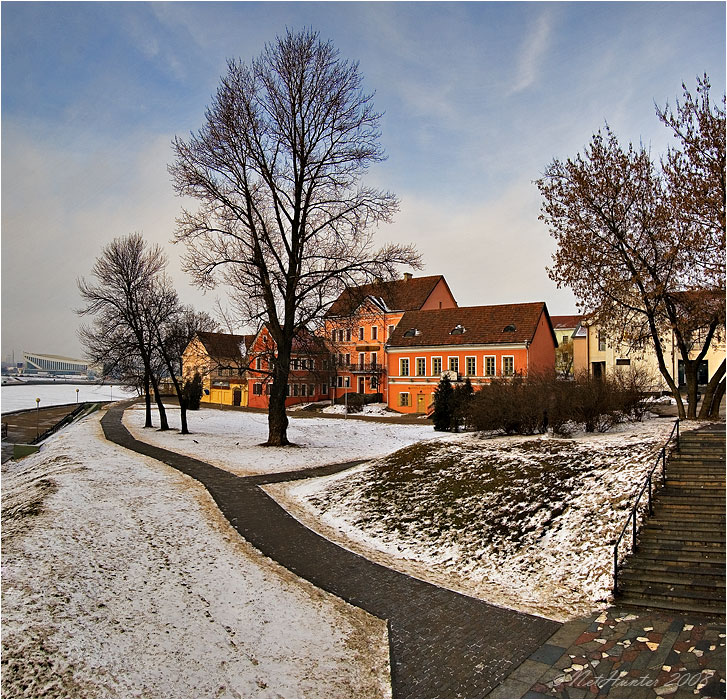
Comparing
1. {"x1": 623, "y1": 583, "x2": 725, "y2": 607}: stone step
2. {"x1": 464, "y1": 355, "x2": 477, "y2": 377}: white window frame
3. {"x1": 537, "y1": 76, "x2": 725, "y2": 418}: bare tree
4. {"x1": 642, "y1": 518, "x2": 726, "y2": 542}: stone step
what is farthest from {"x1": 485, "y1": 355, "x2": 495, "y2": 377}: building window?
Answer: {"x1": 623, "y1": 583, "x2": 725, "y2": 607}: stone step

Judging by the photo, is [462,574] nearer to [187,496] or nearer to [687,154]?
[187,496]

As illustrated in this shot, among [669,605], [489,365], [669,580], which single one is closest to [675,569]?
[669,580]

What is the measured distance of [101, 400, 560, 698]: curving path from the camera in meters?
7.25

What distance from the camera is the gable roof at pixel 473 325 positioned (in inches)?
1710

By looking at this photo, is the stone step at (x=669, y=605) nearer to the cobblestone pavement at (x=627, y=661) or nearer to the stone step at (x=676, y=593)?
the stone step at (x=676, y=593)

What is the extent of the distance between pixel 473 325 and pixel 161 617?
130 feet

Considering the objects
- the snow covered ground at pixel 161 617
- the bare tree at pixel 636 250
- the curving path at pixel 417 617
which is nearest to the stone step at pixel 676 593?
the curving path at pixel 417 617

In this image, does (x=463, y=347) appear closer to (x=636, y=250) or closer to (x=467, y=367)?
(x=467, y=367)

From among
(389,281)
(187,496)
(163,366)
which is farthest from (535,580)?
(163,366)

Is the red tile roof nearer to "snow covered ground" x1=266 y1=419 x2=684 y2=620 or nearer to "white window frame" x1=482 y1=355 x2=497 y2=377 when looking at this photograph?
"white window frame" x1=482 y1=355 x2=497 y2=377

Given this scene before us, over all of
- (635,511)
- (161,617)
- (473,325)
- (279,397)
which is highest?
(473,325)

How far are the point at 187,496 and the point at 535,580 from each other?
33.0 ft

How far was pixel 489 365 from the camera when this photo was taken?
43688mm

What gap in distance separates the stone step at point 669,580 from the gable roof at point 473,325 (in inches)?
1314
